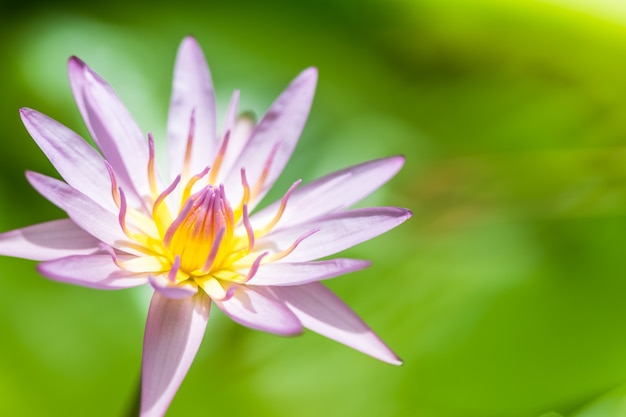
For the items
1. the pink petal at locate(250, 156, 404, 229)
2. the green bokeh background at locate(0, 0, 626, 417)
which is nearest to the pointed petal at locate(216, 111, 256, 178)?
the pink petal at locate(250, 156, 404, 229)

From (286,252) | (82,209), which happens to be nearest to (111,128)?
(82,209)

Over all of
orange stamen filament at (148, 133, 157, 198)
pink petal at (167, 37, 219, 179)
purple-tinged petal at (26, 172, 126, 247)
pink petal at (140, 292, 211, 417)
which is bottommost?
pink petal at (140, 292, 211, 417)

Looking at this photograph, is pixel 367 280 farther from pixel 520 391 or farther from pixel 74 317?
pixel 74 317

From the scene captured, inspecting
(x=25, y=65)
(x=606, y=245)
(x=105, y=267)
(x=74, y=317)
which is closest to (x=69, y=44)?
(x=25, y=65)

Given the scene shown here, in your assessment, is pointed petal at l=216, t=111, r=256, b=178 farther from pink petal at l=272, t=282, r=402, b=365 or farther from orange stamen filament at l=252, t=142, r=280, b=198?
pink petal at l=272, t=282, r=402, b=365

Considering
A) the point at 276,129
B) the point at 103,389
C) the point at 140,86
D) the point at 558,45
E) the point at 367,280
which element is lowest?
the point at 103,389

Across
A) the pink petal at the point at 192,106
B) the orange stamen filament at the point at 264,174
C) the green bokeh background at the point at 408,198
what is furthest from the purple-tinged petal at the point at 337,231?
the green bokeh background at the point at 408,198

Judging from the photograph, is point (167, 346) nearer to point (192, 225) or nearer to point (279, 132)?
point (192, 225)
